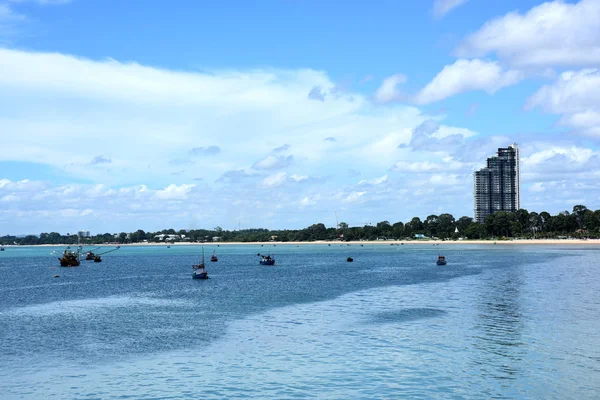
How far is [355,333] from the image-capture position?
50.2 metres

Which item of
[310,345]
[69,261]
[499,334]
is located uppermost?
[69,261]

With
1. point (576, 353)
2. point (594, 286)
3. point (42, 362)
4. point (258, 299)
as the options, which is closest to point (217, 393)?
point (42, 362)

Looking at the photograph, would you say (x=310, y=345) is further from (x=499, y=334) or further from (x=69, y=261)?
(x=69, y=261)

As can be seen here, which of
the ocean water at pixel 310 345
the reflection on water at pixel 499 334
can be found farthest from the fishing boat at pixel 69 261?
the reflection on water at pixel 499 334

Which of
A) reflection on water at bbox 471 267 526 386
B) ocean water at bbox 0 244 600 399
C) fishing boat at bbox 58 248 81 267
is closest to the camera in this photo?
ocean water at bbox 0 244 600 399

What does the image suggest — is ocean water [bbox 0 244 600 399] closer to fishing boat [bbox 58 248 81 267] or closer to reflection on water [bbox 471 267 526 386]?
reflection on water [bbox 471 267 526 386]

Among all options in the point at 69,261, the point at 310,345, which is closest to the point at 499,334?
the point at 310,345

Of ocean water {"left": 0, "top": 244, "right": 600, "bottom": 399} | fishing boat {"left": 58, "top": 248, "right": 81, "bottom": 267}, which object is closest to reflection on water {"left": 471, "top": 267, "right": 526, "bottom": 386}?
ocean water {"left": 0, "top": 244, "right": 600, "bottom": 399}

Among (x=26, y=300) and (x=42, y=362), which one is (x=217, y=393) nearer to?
(x=42, y=362)

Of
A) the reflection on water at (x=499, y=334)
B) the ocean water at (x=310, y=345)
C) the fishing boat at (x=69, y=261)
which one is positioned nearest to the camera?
the ocean water at (x=310, y=345)

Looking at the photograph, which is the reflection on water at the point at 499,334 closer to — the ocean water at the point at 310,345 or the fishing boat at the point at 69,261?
the ocean water at the point at 310,345

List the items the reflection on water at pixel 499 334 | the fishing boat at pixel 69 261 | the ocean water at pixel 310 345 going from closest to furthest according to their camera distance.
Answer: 1. the ocean water at pixel 310 345
2. the reflection on water at pixel 499 334
3. the fishing boat at pixel 69 261

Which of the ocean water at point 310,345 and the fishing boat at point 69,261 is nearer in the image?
the ocean water at point 310,345

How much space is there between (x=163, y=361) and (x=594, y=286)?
69.2 m
